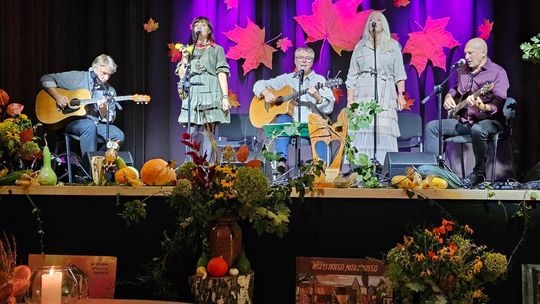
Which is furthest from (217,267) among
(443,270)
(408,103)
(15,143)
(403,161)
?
(408,103)

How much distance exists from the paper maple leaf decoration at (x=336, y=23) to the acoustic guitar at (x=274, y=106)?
68cm

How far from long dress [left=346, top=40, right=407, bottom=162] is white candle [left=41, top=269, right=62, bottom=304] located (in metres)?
4.07

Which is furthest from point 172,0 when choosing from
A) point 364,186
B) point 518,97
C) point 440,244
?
point 440,244

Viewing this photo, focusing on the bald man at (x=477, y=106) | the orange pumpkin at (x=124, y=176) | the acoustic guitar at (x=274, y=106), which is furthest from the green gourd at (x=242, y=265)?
the acoustic guitar at (x=274, y=106)

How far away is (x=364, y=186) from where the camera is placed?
2.36 m

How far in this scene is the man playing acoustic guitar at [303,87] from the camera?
5.36 meters

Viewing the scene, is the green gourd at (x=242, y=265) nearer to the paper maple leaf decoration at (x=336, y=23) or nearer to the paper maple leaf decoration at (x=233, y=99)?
the paper maple leaf decoration at (x=233, y=99)

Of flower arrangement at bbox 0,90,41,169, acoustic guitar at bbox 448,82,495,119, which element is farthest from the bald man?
flower arrangement at bbox 0,90,41,169

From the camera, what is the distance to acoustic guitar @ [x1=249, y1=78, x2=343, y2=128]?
541 centimetres

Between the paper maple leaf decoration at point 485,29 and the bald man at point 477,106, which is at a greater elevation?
the paper maple leaf decoration at point 485,29

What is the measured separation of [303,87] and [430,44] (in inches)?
51.3

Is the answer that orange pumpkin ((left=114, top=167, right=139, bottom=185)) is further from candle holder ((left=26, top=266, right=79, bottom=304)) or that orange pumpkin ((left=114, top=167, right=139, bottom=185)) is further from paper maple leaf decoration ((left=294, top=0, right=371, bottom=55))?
paper maple leaf decoration ((left=294, top=0, right=371, bottom=55))

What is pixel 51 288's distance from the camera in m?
1.27

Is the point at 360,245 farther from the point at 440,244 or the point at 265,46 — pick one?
the point at 265,46
